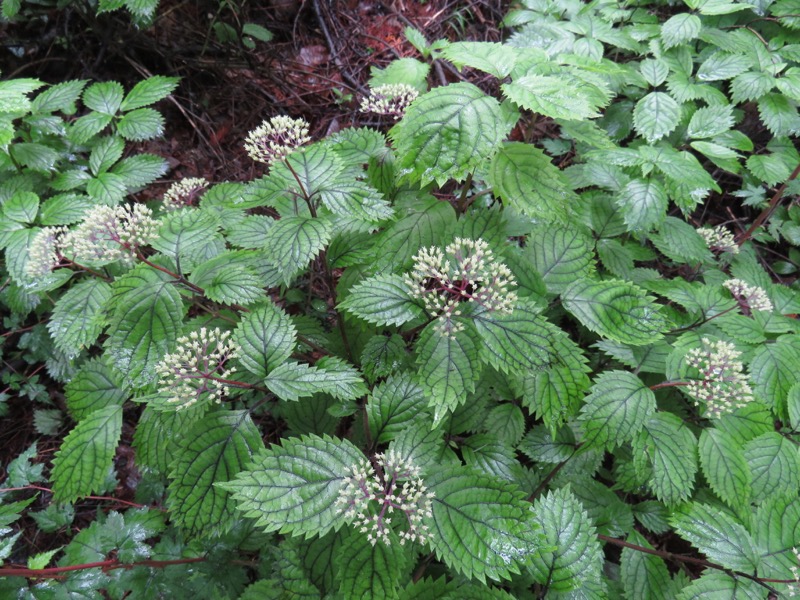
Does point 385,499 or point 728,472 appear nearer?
point 385,499

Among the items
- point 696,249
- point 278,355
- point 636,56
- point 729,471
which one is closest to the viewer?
point 278,355

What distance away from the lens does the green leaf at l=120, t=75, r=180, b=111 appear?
2902 millimetres

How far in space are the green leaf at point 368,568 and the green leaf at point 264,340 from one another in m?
0.64

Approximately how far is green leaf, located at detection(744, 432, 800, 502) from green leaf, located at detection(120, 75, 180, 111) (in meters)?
3.73

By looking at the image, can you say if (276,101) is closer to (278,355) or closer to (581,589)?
(278,355)

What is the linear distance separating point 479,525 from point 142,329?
1315 millimetres

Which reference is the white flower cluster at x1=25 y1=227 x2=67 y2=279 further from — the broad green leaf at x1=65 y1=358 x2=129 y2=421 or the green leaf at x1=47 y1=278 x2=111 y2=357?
the broad green leaf at x1=65 y1=358 x2=129 y2=421

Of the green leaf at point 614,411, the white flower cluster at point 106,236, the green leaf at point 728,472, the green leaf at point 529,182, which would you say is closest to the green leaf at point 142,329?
the white flower cluster at point 106,236

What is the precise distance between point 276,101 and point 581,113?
3193 millimetres

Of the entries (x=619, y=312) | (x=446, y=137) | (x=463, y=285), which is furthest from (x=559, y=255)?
(x=446, y=137)

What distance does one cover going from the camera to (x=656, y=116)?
3066mm

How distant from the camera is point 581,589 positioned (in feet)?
5.41

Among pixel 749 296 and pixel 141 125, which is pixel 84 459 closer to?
pixel 141 125

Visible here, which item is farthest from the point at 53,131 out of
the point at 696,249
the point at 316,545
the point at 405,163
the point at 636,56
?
the point at 636,56
